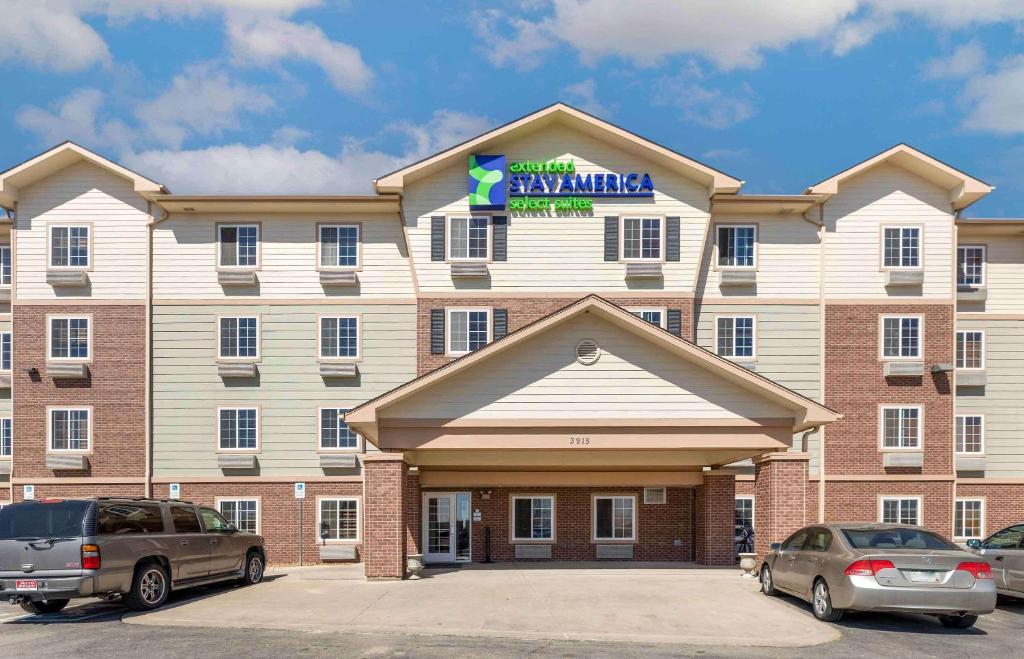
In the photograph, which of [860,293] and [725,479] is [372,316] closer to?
[725,479]

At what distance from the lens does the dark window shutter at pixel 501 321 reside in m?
25.6

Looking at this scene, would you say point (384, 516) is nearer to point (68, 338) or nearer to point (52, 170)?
point (68, 338)

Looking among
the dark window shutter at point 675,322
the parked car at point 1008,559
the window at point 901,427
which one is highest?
the dark window shutter at point 675,322

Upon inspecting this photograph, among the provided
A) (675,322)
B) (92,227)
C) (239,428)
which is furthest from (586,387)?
(92,227)

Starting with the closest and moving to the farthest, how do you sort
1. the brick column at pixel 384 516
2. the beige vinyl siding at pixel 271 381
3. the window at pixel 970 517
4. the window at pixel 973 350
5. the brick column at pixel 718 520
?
the brick column at pixel 384 516 < the brick column at pixel 718 520 < the beige vinyl siding at pixel 271 381 < the window at pixel 970 517 < the window at pixel 973 350

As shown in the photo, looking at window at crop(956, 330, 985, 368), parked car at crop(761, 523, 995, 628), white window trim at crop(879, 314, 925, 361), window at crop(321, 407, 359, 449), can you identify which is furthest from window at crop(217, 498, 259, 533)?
window at crop(956, 330, 985, 368)

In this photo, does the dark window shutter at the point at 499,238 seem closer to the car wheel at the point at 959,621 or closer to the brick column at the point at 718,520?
the brick column at the point at 718,520

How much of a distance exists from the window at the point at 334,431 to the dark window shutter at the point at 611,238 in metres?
9.16

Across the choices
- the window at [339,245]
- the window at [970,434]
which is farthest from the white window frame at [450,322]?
the window at [970,434]

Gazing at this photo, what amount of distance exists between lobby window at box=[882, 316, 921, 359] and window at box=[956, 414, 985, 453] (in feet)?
9.00

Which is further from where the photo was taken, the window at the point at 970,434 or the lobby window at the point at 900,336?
the window at the point at 970,434

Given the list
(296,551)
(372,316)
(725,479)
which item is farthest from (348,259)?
(725,479)

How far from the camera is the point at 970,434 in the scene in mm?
27375

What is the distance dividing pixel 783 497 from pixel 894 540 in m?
5.97
